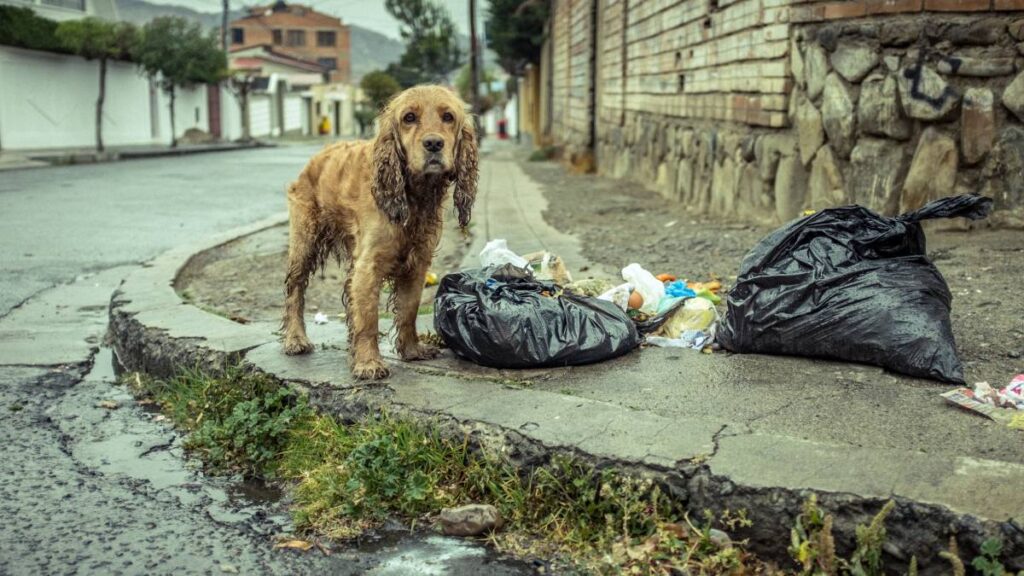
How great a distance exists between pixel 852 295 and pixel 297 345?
2639 millimetres

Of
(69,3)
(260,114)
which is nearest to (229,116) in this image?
(260,114)

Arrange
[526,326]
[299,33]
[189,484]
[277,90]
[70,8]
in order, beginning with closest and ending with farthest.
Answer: [189,484] < [526,326] < [70,8] < [277,90] < [299,33]

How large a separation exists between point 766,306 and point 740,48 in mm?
5830

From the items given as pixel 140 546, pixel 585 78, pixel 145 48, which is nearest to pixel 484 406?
pixel 140 546

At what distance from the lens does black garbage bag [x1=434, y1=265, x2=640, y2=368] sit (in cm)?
429

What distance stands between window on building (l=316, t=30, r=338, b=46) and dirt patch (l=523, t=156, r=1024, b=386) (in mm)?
94089

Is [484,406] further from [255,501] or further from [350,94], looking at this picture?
[350,94]

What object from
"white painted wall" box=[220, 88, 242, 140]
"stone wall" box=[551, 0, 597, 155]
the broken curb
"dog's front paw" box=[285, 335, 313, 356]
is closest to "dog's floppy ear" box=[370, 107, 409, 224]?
the broken curb

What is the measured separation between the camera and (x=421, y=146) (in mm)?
3877

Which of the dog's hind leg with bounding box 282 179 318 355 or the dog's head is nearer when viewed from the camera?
the dog's head

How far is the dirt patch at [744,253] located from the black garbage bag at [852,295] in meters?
0.31

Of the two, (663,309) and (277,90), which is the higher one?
(277,90)

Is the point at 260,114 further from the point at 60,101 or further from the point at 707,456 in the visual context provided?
Result: the point at 707,456

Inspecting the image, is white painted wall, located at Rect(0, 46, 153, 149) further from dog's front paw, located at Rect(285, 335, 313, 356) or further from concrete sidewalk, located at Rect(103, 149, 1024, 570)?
concrete sidewalk, located at Rect(103, 149, 1024, 570)
